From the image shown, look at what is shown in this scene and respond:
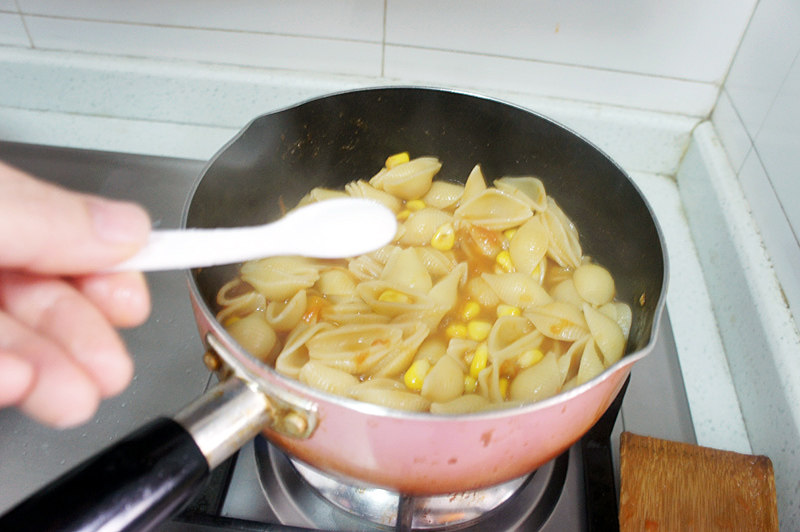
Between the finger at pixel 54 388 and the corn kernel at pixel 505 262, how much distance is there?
700mm

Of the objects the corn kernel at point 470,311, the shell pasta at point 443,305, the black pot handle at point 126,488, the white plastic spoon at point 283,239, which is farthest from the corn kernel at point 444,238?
the black pot handle at point 126,488

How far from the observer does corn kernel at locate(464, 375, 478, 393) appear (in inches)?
31.6

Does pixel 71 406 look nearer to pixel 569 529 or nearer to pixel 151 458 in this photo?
pixel 151 458

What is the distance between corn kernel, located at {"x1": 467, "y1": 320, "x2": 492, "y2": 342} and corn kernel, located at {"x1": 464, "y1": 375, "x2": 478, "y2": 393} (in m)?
0.07

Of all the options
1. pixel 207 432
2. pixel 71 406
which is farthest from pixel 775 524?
pixel 71 406

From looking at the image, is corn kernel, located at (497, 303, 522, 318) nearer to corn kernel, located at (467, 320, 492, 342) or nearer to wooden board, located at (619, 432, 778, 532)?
corn kernel, located at (467, 320, 492, 342)

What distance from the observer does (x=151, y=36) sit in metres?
1.16

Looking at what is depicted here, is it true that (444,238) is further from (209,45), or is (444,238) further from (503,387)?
(209,45)

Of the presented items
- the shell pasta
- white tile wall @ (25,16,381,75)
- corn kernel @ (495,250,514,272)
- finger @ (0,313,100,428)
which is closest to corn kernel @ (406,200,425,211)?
the shell pasta

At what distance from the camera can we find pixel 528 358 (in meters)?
0.83

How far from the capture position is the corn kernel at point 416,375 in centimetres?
79

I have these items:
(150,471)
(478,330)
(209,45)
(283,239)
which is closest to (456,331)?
(478,330)

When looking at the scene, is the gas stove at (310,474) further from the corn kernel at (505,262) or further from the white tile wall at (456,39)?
the white tile wall at (456,39)

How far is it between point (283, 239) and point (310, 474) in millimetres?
333
